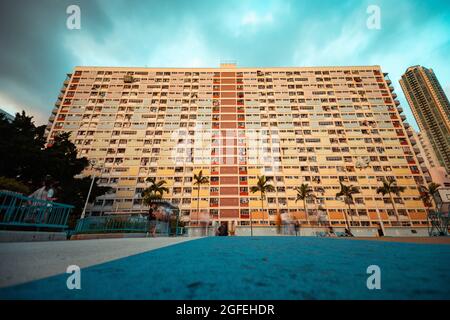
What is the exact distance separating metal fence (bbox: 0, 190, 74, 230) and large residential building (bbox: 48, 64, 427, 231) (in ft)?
107

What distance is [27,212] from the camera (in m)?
6.23

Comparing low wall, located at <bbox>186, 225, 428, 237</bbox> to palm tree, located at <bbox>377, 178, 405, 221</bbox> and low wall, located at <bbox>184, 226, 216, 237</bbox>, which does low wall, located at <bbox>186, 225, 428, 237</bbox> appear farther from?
palm tree, located at <bbox>377, 178, 405, 221</bbox>

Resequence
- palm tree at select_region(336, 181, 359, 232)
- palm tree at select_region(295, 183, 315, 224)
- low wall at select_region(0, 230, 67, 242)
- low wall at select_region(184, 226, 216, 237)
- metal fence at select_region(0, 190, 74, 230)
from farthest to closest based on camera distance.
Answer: palm tree at select_region(295, 183, 315, 224)
palm tree at select_region(336, 181, 359, 232)
low wall at select_region(184, 226, 216, 237)
metal fence at select_region(0, 190, 74, 230)
low wall at select_region(0, 230, 67, 242)

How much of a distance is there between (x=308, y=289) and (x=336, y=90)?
62.1 metres

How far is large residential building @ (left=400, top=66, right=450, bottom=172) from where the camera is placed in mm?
87625

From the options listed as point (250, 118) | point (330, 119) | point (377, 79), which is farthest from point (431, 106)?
point (250, 118)

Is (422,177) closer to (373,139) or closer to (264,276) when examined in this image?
(373,139)

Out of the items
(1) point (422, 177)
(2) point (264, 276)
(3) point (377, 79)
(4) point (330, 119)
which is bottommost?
(2) point (264, 276)

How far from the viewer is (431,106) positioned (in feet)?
291

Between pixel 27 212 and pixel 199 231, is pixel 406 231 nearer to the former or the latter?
pixel 199 231

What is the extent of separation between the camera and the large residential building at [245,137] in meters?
39.9

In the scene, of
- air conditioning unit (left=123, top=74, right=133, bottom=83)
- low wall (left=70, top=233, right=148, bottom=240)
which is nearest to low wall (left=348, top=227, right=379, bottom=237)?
low wall (left=70, top=233, right=148, bottom=240)

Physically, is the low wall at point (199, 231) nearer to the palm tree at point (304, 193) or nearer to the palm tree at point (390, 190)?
the palm tree at point (304, 193)
